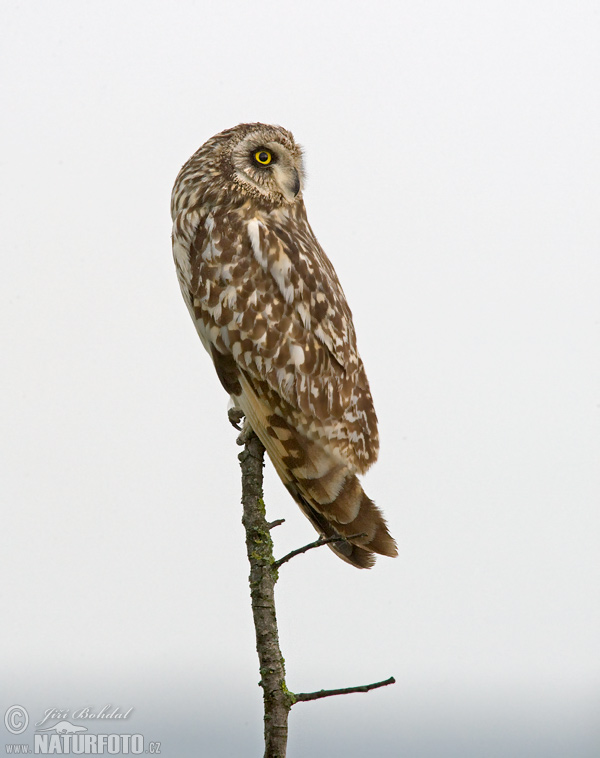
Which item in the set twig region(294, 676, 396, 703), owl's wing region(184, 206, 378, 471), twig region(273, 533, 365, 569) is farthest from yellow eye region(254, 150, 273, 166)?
twig region(294, 676, 396, 703)

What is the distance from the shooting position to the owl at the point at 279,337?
246cm

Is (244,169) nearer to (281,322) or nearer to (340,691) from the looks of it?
(281,322)

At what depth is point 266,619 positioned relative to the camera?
7.14 feet

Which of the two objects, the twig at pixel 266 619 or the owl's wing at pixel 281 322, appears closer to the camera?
the twig at pixel 266 619

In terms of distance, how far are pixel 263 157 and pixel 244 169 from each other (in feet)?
0.29

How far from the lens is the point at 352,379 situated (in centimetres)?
262

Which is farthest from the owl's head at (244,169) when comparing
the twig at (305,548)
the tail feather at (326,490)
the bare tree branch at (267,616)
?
the twig at (305,548)

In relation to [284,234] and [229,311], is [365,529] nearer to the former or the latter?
[229,311]

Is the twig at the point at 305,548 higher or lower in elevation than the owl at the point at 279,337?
lower

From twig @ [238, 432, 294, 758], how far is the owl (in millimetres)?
237

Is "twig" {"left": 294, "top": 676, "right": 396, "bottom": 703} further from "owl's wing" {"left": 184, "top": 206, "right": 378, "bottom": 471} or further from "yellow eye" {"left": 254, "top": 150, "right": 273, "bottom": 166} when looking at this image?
"yellow eye" {"left": 254, "top": 150, "right": 273, "bottom": 166}

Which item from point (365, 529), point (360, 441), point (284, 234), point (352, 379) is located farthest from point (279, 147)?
point (365, 529)

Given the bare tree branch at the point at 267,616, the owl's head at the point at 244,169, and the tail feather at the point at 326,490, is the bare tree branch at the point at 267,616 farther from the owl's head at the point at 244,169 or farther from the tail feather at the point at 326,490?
the owl's head at the point at 244,169

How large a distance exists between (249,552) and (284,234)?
1.01m
